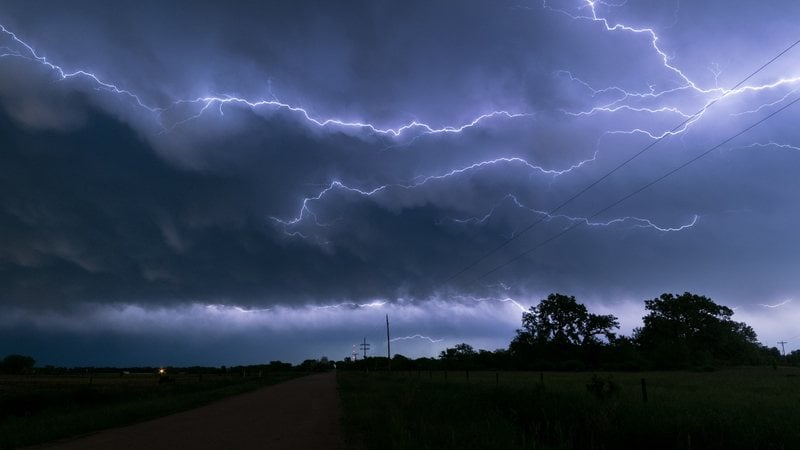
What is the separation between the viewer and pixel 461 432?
321 inches

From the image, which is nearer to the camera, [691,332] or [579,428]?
[579,428]

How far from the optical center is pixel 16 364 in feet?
425

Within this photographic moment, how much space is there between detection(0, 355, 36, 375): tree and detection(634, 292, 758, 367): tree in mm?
154053

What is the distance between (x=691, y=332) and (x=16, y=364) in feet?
541

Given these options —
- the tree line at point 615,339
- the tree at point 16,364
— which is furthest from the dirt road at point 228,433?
the tree at point 16,364

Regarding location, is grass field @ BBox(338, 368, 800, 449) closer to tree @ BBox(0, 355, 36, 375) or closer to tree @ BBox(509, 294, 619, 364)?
tree @ BBox(509, 294, 619, 364)

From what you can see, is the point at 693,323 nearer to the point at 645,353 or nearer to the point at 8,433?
the point at 645,353

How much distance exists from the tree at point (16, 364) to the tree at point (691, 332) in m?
154

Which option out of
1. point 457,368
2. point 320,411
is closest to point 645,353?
point 457,368

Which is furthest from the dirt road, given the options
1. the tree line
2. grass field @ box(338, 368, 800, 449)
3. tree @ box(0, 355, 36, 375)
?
tree @ box(0, 355, 36, 375)

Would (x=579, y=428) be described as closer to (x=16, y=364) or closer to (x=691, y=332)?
(x=691, y=332)

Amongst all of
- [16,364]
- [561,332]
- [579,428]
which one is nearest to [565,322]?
[561,332]

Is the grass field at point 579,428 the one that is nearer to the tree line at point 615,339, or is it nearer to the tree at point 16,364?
the tree line at point 615,339

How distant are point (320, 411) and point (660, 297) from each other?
84779 millimetres
